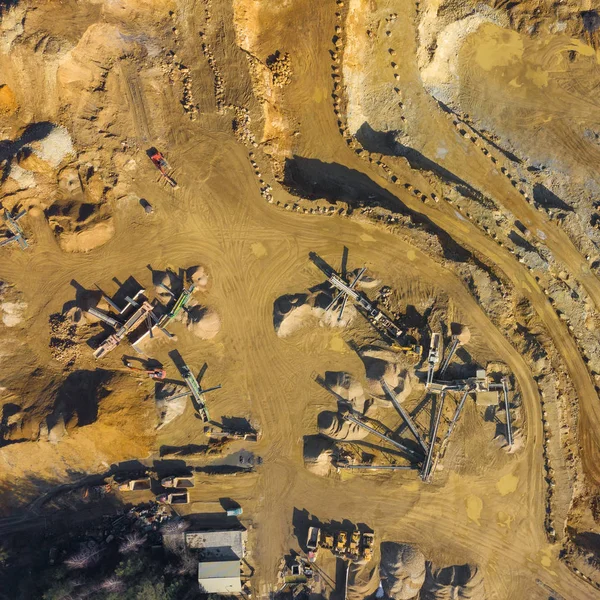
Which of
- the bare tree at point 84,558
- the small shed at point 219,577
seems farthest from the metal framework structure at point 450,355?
the bare tree at point 84,558

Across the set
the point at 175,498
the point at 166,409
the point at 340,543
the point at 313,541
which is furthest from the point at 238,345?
the point at 340,543

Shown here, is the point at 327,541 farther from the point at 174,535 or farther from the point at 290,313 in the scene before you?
the point at 290,313

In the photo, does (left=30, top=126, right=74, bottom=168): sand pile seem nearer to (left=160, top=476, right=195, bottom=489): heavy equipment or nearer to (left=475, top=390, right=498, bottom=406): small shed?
(left=160, top=476, right=195, bottom=489): heavy equipment

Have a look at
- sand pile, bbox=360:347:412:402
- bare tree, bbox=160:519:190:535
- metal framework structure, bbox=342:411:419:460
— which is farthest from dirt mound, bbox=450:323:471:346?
bare tree, bbox=160:519:190:535

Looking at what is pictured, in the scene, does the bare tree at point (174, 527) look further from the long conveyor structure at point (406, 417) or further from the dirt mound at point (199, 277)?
the long conveyor structure at point (406, 417)

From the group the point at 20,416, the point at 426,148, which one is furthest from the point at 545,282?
the point at 20,416
